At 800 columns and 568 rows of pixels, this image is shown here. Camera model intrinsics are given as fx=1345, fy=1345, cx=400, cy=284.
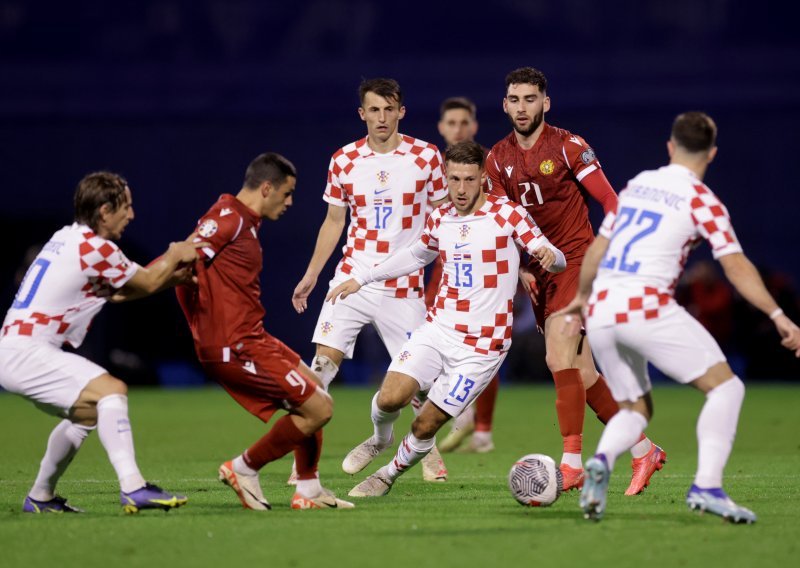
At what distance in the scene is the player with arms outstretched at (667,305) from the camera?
20.8 feet

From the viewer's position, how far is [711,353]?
20.9 feet

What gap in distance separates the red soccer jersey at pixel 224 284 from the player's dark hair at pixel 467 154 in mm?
1571

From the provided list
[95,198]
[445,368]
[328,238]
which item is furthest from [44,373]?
[328,238]

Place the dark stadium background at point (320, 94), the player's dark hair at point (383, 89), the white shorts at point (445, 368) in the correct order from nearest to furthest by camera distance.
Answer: the white shorts at point (445, 368), the player's dark hair at point (383, 89), the dark stadium background at point (320, 94)

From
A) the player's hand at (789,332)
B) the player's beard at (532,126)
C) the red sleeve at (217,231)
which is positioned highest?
the player's beard at (532,126)

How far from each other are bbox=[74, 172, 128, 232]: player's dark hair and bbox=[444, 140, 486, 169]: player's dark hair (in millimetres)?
2121

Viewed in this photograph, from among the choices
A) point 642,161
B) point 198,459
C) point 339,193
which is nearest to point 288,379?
point 339,193

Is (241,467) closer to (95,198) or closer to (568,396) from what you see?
(95,198)

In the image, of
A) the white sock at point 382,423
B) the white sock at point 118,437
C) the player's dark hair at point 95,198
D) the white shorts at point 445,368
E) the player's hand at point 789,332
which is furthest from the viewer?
the white sock at point 382,423

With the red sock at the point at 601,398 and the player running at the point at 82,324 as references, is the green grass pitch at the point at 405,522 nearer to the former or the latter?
the player running at the point at 82,324

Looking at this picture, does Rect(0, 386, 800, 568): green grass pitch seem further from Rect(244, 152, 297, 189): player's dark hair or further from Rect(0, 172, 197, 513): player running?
Rect(244, 152, 297, 189): player's dark hair

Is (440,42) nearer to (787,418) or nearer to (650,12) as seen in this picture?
(650,12)

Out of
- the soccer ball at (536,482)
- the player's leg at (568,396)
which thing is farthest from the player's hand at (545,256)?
the soccer ball at (536,482)

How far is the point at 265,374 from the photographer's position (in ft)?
22.9
